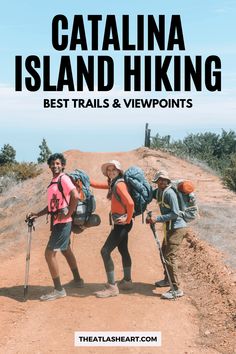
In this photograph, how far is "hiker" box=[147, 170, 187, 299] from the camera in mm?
7742

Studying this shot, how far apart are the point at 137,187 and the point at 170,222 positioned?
74 cm

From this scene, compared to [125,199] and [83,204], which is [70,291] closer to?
[83,204]

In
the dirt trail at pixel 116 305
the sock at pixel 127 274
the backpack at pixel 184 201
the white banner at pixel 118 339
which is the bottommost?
the white banner at pixel 118 339

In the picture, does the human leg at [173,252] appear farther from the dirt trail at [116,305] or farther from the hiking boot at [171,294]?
the dirt trail at [116,305]

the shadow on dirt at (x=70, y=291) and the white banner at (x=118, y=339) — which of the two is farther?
the shadow on dirt at (x=70, y=291)

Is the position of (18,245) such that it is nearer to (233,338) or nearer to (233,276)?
(233,276)

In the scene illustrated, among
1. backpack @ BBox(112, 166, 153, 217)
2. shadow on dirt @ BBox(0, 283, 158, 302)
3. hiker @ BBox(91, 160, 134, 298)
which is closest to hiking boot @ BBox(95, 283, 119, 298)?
hiker @ BBox(91, 160, 134, 298)

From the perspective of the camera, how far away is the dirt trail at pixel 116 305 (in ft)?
21.8

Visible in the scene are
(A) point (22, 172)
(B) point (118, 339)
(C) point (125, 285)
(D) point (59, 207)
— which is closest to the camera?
(B) point (118, 339)

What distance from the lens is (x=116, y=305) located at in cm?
769

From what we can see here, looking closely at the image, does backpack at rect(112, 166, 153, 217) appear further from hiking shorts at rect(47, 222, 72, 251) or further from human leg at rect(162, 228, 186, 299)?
hiking shorts at rect(47, 222, 72, 251)

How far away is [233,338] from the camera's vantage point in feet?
22.1

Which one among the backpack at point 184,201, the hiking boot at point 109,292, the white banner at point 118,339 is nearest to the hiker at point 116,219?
the hiking boot at point 109,292

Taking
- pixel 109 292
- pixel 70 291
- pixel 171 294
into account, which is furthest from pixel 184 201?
pixel 70 291
